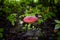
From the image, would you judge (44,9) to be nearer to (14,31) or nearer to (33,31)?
(33,31)

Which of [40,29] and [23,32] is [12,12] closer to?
[23,32]

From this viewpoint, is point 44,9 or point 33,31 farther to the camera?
point 44,9

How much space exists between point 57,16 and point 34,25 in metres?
0.33

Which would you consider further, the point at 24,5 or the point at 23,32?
the point at 24,5

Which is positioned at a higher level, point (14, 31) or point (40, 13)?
point (40, 13)

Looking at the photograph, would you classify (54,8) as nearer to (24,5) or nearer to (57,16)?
(57,16)

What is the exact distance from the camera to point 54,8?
189 cm

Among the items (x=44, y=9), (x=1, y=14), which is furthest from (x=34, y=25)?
(x=1, y=14)

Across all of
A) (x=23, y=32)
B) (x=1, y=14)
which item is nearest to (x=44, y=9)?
(x=23, y=32)

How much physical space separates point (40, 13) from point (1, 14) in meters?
0.49

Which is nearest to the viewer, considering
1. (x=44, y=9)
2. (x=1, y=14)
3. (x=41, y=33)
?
(x=41, y=33)

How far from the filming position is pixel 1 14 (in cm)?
196

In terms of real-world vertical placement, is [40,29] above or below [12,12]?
below

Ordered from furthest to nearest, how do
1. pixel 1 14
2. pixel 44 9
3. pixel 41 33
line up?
pixel 1 14 < pixel 44 9 < pixel 41 33
